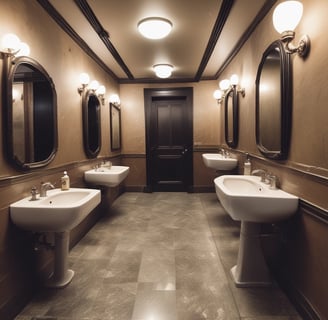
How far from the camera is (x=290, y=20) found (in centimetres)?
157

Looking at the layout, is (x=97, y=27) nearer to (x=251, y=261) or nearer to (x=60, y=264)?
(x=60, y=264)

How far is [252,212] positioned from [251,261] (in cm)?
53

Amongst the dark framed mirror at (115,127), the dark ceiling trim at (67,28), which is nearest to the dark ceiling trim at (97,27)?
the dark ceiling trim at (67,28)

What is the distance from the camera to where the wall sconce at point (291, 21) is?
1543 millimetres

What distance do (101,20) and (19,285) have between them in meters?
2.51

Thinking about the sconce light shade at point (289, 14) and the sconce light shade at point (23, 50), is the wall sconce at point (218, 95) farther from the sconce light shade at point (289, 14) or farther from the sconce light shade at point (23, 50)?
the sconce light shade at point (23, 50)

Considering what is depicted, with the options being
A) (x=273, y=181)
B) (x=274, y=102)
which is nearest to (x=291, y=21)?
(x=274, y=102)

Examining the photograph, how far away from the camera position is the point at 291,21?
1.57 meters

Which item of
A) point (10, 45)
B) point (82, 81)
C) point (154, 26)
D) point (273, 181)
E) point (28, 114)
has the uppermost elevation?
point (154, 26)

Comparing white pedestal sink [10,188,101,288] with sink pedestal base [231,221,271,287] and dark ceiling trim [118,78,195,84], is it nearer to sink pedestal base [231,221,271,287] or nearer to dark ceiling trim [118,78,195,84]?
sink pedestal base [231,221,271,287]

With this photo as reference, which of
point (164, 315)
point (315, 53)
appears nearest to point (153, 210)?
point (164, 315)

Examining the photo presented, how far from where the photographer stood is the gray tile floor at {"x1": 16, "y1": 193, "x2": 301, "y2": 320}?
5.40 ft

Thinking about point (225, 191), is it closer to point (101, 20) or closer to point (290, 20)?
point (290, 20)

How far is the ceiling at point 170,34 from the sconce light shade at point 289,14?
0.66 metres
